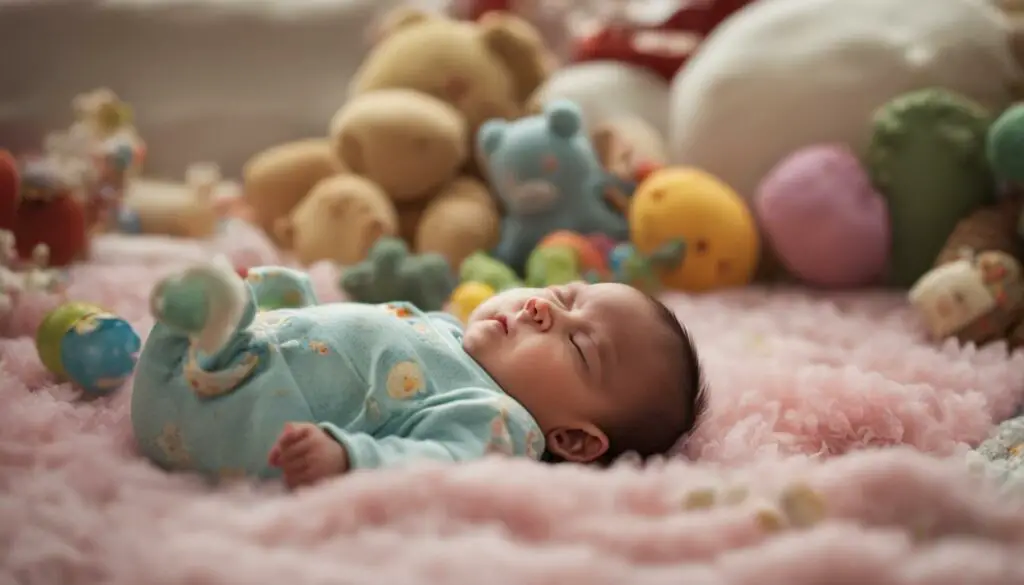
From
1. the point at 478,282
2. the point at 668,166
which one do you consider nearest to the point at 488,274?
the point at 478,282

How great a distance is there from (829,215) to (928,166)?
0.57 ft

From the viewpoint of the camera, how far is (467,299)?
4.69 feet

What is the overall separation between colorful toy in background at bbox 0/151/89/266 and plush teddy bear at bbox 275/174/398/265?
0.38m

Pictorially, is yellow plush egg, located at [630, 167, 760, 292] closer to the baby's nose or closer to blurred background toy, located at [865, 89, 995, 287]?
blurred background toy, located at [865, 89, 995, 287]

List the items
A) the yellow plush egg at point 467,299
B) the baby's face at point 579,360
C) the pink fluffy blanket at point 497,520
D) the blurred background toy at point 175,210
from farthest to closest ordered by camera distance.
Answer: the blurred background toy at point 175,210 < the yellow plush egg at point 467,299 < the baby's face at point 579,360 < the pink fluffy blanket at point 497,520

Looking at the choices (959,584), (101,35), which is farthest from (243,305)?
(101,35)

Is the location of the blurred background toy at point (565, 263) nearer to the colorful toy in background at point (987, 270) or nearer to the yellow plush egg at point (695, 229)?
the yellow plush egg at point (695, 229)

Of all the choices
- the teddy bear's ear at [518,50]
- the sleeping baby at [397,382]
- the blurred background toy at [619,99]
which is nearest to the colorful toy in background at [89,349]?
the sleeping baby at [397,382]

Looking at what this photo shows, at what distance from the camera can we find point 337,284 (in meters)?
1.55

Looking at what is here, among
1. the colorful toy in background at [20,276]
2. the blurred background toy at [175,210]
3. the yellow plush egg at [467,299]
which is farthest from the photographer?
the blurred background toy at [175,210]

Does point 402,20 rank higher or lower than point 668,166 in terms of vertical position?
higher

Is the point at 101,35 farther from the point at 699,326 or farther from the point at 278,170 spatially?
the point at 699,326

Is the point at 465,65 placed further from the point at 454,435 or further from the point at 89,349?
the point at 454,435

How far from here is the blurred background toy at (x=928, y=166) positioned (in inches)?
62.8
